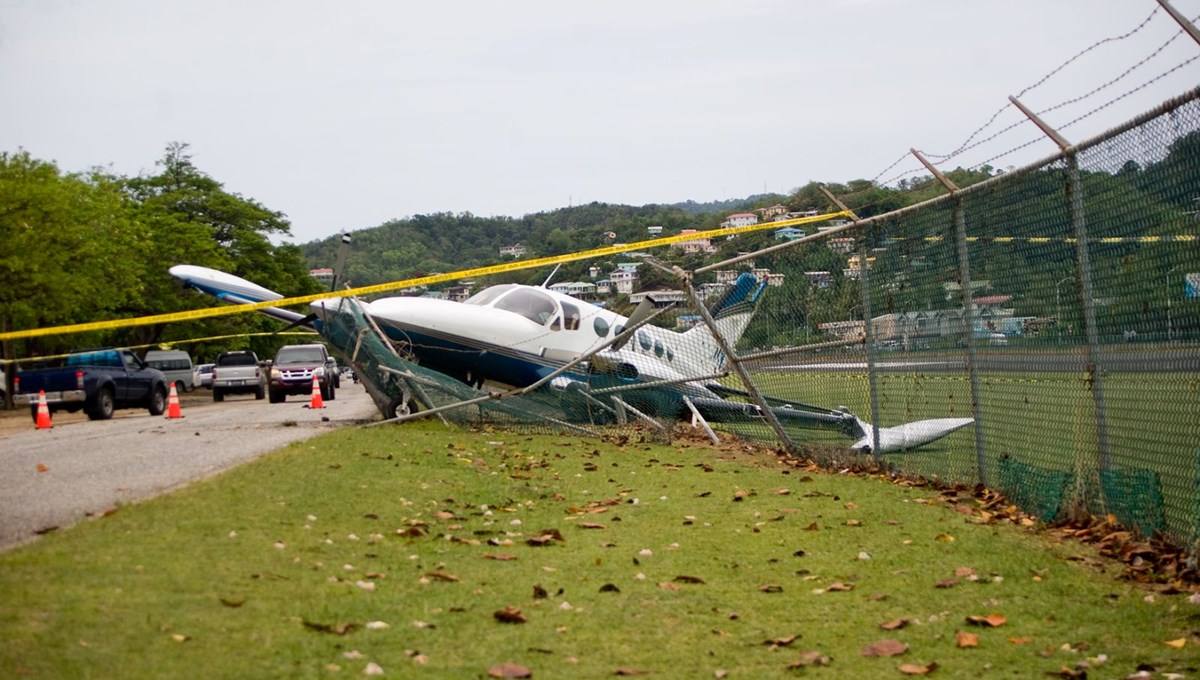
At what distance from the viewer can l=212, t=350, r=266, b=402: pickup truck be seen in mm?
38406

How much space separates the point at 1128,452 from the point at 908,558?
149 centimetres

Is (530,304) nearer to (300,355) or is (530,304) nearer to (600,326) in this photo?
(600,326)

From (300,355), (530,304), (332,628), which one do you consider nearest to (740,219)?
(530,304)

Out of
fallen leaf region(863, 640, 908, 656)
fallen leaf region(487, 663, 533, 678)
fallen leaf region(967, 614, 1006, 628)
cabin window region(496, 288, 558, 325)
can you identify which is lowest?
fallen leaf region(967, 614, 1006, 628)

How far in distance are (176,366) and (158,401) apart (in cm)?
1955

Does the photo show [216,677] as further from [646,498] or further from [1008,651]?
[646,498]

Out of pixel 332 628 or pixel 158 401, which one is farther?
pixel 158 401

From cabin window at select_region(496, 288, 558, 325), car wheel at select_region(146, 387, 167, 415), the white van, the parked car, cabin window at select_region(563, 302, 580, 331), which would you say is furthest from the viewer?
the parked car

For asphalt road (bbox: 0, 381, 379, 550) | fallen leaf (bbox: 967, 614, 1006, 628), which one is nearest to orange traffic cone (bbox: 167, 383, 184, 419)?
asphalt road (bbox: 0, 381, 379, 550)

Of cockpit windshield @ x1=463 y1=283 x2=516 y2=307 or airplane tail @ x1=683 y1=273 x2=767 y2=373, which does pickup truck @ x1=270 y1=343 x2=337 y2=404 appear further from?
airplane tail @ x1=683 y1=273 x2=767 y2=373

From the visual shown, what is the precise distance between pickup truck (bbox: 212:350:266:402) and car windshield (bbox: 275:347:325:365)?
450cm

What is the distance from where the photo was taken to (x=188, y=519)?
24.6 feet

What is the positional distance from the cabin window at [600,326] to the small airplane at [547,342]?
23mm

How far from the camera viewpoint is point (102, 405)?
26.0m
